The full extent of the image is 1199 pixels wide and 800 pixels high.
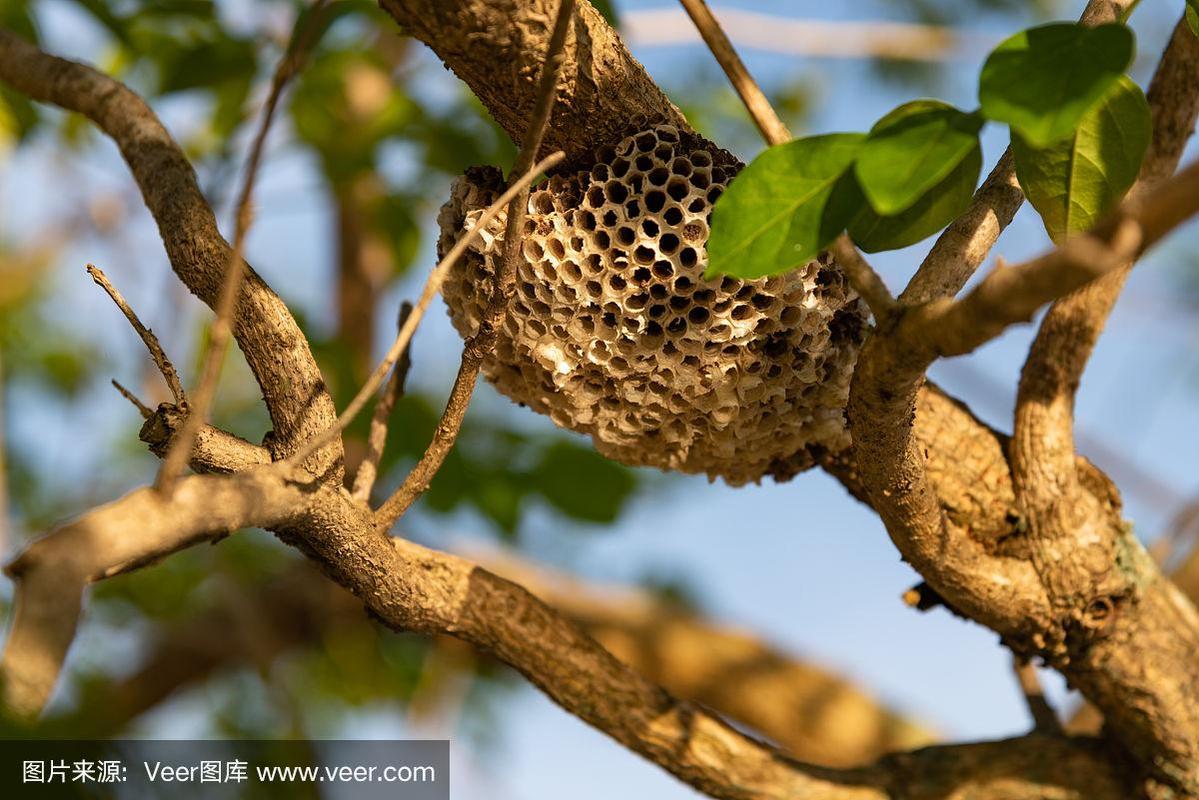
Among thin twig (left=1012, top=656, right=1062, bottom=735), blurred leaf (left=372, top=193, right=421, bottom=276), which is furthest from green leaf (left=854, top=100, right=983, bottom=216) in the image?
blurred leaf (left=372, top=193, right=421, bottom=276)

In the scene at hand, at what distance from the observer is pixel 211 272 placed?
863 millimetres

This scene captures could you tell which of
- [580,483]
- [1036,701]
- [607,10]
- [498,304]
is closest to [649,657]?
[580,483]

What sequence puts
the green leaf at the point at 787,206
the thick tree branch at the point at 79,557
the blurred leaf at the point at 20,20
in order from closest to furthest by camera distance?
the thick tree branch at the point at 79,557, the green leaf at the point at 787,206, the blurred leaf at the point at 20,20

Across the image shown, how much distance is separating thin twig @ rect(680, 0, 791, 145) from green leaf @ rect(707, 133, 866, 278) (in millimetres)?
73

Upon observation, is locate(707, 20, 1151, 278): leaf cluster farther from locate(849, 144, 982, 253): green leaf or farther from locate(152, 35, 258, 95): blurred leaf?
locate(152, 35, 258, 95): blurred leaf

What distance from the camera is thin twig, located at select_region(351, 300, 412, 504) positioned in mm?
920

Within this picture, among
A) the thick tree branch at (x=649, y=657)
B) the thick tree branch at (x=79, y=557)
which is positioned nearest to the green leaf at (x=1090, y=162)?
the thick tree branch at (x=79, y=557)

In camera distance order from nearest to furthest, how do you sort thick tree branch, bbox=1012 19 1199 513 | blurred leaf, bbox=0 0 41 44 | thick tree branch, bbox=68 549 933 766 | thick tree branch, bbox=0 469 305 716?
thick tree branch, bbox=0 469 305 716 → thick tree branch, bbox=1012 19 1199 513 → blurred leaf, bbox=0 0 41 44 → thick tree branch, bbox=68 549 933 766

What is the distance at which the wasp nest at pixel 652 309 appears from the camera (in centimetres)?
88

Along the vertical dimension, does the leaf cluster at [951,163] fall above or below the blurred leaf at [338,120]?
below

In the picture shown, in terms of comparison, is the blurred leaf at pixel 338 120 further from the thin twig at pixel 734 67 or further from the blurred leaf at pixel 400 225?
the thin twig at pixel 734 67

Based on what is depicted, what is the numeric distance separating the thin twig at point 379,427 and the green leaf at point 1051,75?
1.50 feet

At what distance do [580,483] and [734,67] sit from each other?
3.34ft

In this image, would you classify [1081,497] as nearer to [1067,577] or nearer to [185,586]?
[1067,577]
